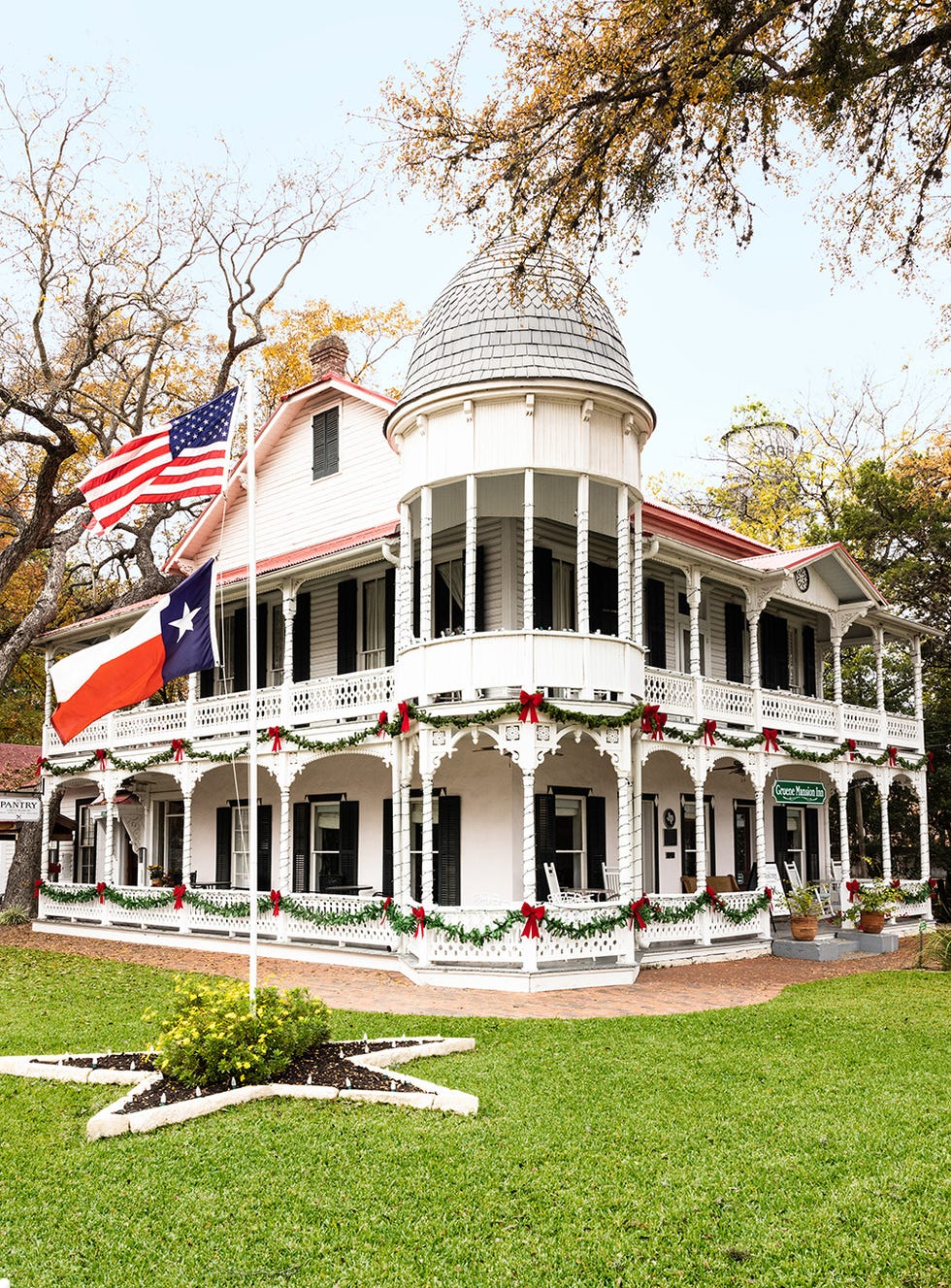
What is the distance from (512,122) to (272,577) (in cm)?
1213

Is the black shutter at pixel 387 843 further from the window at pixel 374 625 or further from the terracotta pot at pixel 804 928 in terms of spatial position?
the terracotta pot at pixel 804 928

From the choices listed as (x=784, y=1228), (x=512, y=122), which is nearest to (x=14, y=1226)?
(x=784, y=1228)

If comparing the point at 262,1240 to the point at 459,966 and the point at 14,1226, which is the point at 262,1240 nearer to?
the point at 14,1226

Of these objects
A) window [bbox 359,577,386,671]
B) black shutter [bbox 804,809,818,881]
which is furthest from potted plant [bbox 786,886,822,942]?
window [bbox 359,577,386,671]

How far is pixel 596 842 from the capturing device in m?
18.8

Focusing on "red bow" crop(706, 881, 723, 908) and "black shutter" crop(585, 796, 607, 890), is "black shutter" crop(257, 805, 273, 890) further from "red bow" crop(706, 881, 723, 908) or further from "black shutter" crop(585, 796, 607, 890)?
"red bow" crop(706, 881, 723, 908)

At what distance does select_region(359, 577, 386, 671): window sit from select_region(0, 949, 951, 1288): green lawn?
410 inches

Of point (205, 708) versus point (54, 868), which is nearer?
point (205, 708)

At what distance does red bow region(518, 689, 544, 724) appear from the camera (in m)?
15.2

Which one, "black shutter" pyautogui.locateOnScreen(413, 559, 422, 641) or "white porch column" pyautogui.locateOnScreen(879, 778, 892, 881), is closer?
"black shutter" pyautogui.locateOnScreen(413, 559, 422, 641)

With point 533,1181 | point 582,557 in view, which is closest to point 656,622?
point 582,557

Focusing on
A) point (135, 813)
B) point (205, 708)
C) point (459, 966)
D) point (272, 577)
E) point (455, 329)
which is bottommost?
point (459, 966)

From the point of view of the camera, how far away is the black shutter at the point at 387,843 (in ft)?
63.7

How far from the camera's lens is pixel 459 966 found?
603 inches
